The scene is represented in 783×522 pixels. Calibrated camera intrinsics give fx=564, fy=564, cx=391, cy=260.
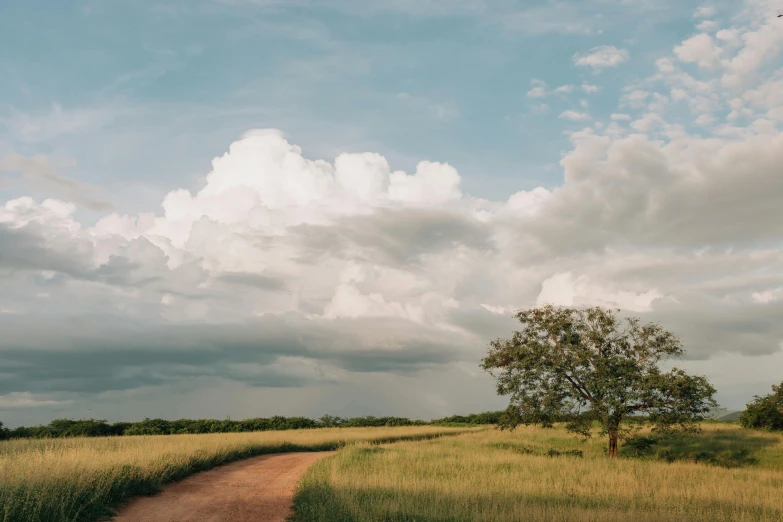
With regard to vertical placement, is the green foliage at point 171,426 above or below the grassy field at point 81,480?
below

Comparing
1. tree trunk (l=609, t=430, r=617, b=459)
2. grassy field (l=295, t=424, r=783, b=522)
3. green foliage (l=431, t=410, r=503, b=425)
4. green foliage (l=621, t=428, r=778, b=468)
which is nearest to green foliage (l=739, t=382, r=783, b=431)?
green foliage (l=621, t=428, r=778, b=468)

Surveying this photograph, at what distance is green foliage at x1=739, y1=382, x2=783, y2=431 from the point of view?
5062cm

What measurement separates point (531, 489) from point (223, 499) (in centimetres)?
1027

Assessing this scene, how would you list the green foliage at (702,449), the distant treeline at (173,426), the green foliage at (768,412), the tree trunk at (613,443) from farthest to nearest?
the distant treeline at (173,426)
the green foliage at (768,412)
the green foliage at (702,449)
the tree trunk at (613,443)

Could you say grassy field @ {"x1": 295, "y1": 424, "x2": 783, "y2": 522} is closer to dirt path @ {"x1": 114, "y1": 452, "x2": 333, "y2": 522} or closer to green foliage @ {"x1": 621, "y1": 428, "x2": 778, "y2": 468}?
green foliage @ {"x1": 621, "y1": 428, "x2": 778, "y2": 468}

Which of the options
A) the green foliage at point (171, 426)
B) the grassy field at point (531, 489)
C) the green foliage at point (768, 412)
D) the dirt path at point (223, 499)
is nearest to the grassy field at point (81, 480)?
the dirt path at point (223, 499)

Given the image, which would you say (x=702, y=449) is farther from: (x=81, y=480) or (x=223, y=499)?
(x=81, y=480)

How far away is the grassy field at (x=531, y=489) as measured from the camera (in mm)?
14727

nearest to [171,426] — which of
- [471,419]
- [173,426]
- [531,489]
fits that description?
[173,426]

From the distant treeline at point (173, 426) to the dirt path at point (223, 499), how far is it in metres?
40.3

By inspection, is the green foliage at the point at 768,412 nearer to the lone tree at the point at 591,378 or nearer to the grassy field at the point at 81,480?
the lone tree at the point at 591,378

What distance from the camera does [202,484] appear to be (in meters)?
20.9

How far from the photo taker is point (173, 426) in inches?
2689

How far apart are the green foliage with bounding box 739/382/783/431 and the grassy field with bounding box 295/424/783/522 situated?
1930 cm
